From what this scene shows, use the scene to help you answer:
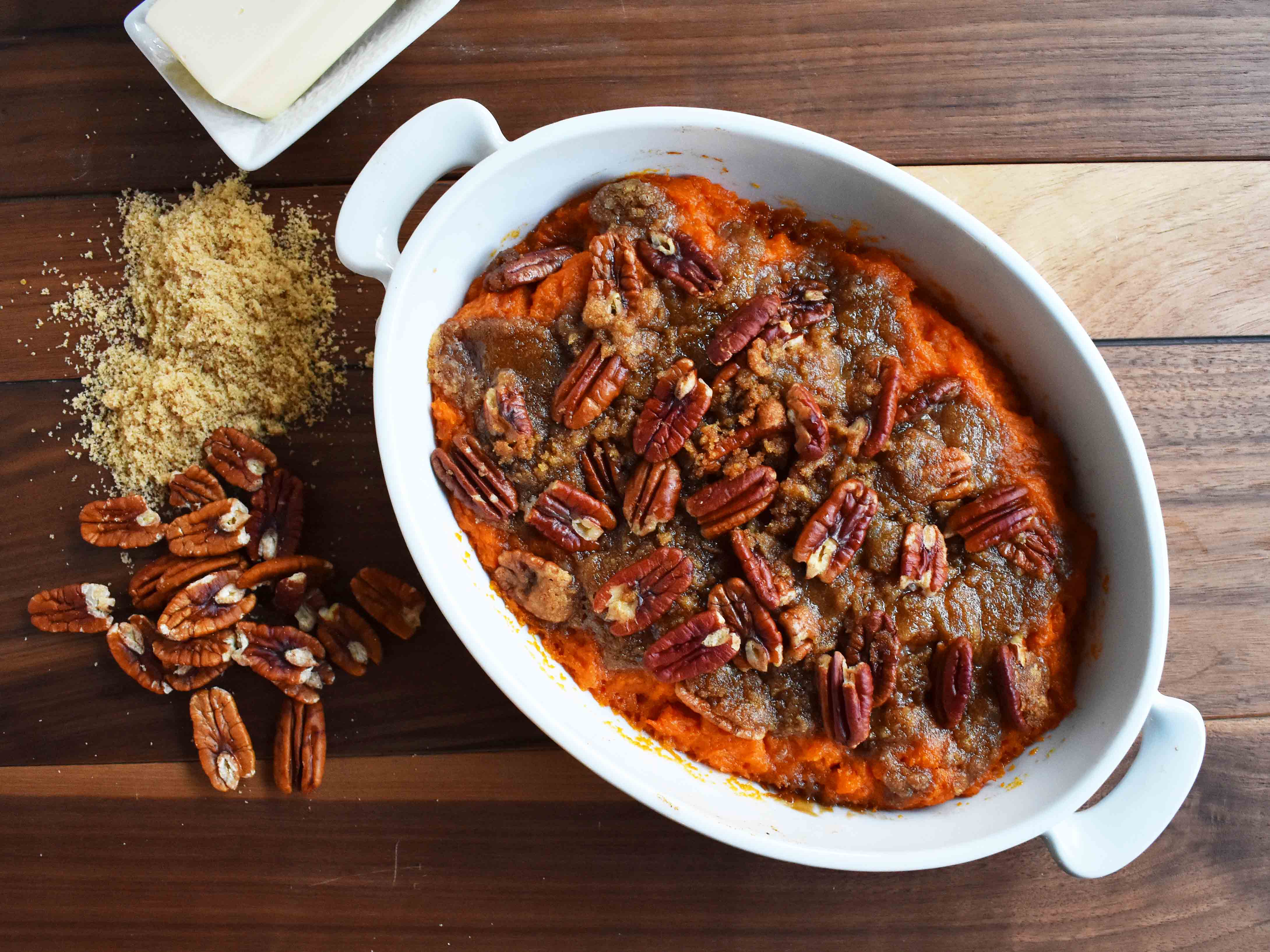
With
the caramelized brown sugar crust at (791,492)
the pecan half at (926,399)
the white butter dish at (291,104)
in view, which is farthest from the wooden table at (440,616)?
the pecan half at (926,399)

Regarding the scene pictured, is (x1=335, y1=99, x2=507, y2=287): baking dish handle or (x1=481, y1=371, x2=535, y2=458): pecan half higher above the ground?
(x1=335, y1=99, x2=507, y2=287): baking dish handle

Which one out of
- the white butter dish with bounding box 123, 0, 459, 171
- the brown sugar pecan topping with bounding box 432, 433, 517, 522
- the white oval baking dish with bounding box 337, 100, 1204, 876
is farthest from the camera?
the white butter dish with bounding box 123, 0, 459, 171

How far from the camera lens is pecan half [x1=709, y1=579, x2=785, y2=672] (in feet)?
4.50

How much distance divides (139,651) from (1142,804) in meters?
1.92

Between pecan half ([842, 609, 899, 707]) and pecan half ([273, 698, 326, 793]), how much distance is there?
3.49 ft

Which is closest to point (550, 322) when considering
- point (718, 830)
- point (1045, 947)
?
point (718, 830)

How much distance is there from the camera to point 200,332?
63.4 inches

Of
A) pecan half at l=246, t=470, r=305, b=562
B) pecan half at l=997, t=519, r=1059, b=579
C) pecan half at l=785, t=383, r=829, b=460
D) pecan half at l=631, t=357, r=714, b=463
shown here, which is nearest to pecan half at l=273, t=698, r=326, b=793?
pecan half at l=246, t=470, r=305, b=562

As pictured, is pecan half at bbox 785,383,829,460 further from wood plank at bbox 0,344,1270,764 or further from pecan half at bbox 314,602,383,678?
pecan half at bbox 314,602,383,678

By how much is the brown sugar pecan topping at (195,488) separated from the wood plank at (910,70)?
2.77 feet

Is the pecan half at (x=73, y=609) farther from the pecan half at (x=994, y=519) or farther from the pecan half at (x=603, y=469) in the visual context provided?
the pecan half at (x=994, y=519)

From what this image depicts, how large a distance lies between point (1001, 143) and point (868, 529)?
89 centimetres

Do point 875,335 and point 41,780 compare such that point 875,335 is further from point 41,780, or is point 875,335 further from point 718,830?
point 41,780

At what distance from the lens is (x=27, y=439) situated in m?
1.76
